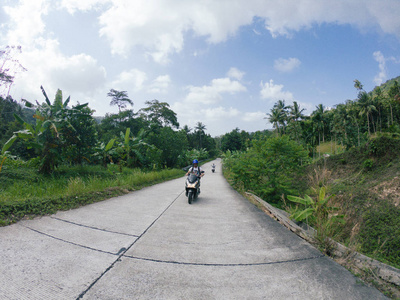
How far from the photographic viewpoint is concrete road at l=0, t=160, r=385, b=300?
2.35 m

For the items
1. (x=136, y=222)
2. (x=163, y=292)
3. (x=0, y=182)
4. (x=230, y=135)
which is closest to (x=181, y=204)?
(x=136, y=222)

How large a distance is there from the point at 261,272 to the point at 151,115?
144 ft

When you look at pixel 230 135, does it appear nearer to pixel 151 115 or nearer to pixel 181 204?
pixel 151 115

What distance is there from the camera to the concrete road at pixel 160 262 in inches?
92.5

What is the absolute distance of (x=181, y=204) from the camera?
23.0 feet

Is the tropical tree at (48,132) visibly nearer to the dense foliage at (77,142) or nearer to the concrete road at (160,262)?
the dense foliage at (77,142)

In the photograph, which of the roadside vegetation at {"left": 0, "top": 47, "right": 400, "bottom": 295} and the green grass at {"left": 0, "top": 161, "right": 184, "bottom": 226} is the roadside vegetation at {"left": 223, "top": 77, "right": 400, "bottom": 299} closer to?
the roadside vegetation at {"left": 0, "top": 47, "right": 400, "bottom": 295}

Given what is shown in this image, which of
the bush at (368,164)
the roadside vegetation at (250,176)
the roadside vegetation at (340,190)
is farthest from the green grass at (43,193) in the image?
the bush at (368,164)

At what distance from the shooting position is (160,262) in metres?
2.98

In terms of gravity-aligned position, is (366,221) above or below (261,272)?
below

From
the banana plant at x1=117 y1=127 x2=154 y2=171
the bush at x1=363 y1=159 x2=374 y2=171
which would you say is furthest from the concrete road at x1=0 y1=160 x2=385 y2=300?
the bush at x1=363 y1=159 x2=374 y2=171

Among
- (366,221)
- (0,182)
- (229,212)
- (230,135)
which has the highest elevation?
(230,135)

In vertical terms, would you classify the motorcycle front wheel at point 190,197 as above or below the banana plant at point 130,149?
below

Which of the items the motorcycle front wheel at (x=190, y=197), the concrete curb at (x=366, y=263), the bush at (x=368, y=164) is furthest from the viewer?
the bush at (x=368, y=164)
